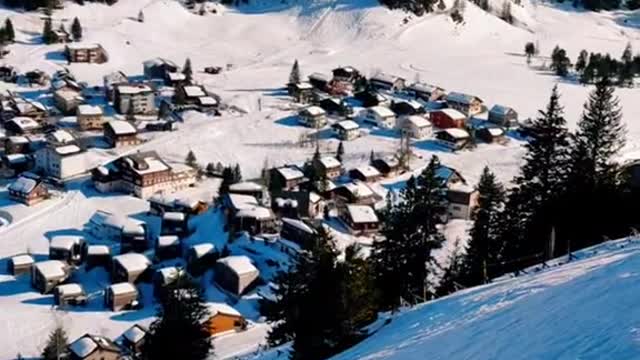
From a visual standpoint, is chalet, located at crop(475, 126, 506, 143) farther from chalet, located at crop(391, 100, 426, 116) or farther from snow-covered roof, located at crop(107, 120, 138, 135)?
snow-covered roof, located at crop(107, 120, 138, 135)

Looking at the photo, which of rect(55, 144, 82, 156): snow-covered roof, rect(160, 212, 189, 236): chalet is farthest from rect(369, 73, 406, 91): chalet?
rect(160, 212, 189, 236): chalet

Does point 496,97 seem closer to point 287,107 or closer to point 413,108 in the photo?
point 413,108

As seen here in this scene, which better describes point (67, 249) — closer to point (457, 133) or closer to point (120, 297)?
point (120, 297)

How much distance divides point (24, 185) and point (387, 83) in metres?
28.2

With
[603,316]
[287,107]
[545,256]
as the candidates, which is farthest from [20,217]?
[603,316]

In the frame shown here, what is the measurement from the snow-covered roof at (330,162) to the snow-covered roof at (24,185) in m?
13.8

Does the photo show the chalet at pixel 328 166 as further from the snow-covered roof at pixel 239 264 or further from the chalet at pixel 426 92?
the chalet at pixel 426 92

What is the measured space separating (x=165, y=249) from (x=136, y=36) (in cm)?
3962

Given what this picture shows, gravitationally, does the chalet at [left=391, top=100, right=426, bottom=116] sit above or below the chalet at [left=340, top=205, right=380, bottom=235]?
above

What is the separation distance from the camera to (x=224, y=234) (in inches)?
1292

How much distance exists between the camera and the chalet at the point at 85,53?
59.3 meters

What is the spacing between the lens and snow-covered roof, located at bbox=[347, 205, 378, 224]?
111ft

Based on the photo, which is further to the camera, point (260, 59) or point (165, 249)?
point (260, 59)

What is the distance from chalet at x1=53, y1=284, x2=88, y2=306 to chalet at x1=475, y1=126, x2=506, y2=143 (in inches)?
1043
